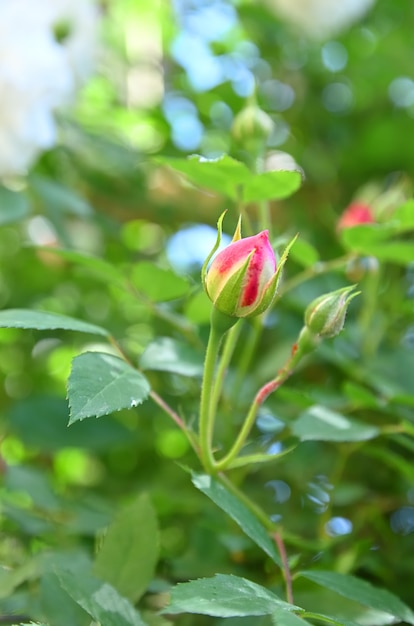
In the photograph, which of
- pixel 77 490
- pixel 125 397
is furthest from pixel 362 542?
pixel 77 490

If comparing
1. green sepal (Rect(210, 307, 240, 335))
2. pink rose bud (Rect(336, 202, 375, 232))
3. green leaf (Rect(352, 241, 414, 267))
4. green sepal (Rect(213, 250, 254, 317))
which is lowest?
pink rose bud (Rect(336, 202, 375, 232))

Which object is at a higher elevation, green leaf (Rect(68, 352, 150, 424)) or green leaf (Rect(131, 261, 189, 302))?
green leaf (Rect(68, 352, 150, 424))

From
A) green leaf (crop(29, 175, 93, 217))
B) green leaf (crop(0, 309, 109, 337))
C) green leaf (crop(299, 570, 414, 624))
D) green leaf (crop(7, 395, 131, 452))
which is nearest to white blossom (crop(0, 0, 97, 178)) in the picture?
green leaf (crop(29, 175, 93, 217))

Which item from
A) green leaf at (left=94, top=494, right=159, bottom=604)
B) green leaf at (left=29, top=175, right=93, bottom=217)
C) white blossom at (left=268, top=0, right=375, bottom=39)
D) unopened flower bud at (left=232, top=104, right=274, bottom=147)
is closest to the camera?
green leaf at (left=94, top=494, right=159, bottom=604)

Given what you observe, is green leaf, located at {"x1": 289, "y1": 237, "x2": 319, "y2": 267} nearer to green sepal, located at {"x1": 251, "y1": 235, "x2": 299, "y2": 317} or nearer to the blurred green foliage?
the blurred green foliage

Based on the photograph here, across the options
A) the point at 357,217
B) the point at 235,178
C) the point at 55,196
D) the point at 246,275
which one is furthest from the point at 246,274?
the point at 55,196

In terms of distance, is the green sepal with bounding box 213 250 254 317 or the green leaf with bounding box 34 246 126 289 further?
the green leaf with bounding box 34 246 126 289
